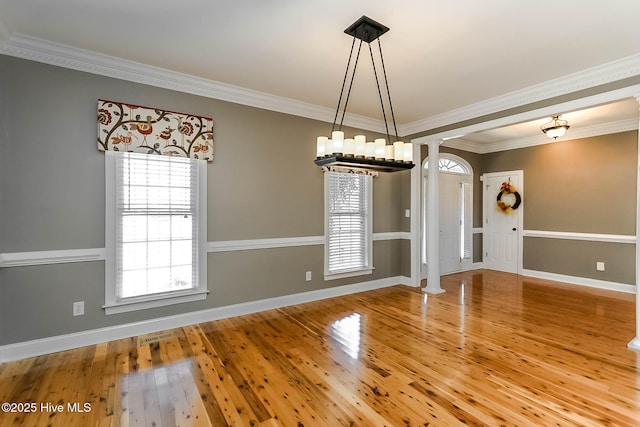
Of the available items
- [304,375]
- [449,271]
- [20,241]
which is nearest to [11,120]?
[20,241]

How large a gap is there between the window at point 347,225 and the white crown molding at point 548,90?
1.59 metres

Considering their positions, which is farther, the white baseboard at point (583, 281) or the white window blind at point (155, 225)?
the white baseboard at point (583, 281)

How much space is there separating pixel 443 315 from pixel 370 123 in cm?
316

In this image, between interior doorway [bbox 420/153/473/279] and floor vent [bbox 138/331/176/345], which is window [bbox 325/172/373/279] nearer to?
interior doorway [bbox 420/153/473/279]

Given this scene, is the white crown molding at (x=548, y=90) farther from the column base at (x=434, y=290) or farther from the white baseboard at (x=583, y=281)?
the white baseboard at (x=583, y=281)

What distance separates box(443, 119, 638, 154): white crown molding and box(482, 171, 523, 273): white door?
0.58m

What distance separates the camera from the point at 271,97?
4.08 meters

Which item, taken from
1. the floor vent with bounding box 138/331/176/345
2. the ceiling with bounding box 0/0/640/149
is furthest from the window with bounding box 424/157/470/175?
the floor vent with bounding box 138/331/176/345

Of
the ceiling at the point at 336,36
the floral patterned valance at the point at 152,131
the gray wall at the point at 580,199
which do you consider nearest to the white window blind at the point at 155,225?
the floral patterned valance at the point at 152,131

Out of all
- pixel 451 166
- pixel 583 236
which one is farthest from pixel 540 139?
pixel 583 236

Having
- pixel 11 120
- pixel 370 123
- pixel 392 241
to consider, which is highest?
pixel 370 123

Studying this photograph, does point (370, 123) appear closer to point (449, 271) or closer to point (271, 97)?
point (271, 97)

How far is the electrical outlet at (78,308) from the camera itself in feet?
9.92

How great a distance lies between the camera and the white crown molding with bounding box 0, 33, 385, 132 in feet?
9.17
